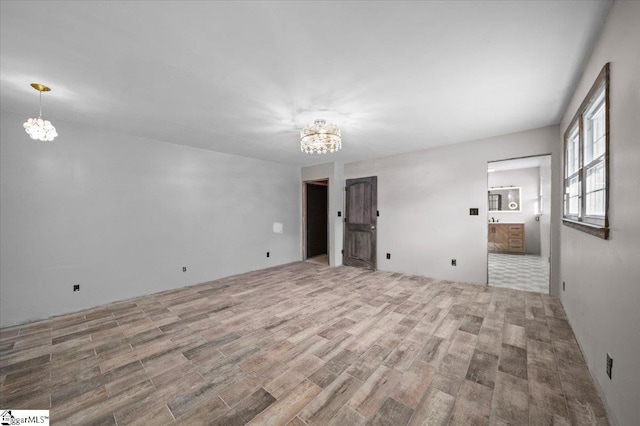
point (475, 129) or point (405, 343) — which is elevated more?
point (475, 129)

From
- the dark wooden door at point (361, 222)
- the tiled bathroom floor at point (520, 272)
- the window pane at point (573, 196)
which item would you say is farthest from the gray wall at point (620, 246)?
the dark wooden door at point (361, 222)

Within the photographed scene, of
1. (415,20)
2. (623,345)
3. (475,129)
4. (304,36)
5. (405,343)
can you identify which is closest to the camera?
(623,345)

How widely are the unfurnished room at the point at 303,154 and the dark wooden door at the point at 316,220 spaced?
192cm

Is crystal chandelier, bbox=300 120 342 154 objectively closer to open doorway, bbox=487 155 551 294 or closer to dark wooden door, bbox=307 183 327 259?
dark wooden door, bbox=307 183 327 259

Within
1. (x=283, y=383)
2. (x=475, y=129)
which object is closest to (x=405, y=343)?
(x=283, y=383)

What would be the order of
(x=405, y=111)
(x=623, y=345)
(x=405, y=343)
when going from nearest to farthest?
A: (x=623, y=345), (x=405, y=343), (x=405, y=111)

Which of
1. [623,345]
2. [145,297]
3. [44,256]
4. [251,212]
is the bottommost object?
[145,297]

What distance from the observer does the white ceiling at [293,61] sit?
141 centimetres

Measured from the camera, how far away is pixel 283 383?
1735 mm

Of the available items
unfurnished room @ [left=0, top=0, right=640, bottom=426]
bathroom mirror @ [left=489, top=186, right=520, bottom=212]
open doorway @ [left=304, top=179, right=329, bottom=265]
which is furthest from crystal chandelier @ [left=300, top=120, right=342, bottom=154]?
bathroom mirror @ [left=489, top=186, right=520, bottom=212]

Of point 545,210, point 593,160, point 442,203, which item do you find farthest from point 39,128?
point 545,210

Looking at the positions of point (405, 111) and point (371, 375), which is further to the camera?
point (405, 111)

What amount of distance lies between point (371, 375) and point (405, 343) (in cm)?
60

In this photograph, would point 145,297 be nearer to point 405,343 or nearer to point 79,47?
point 79,47
